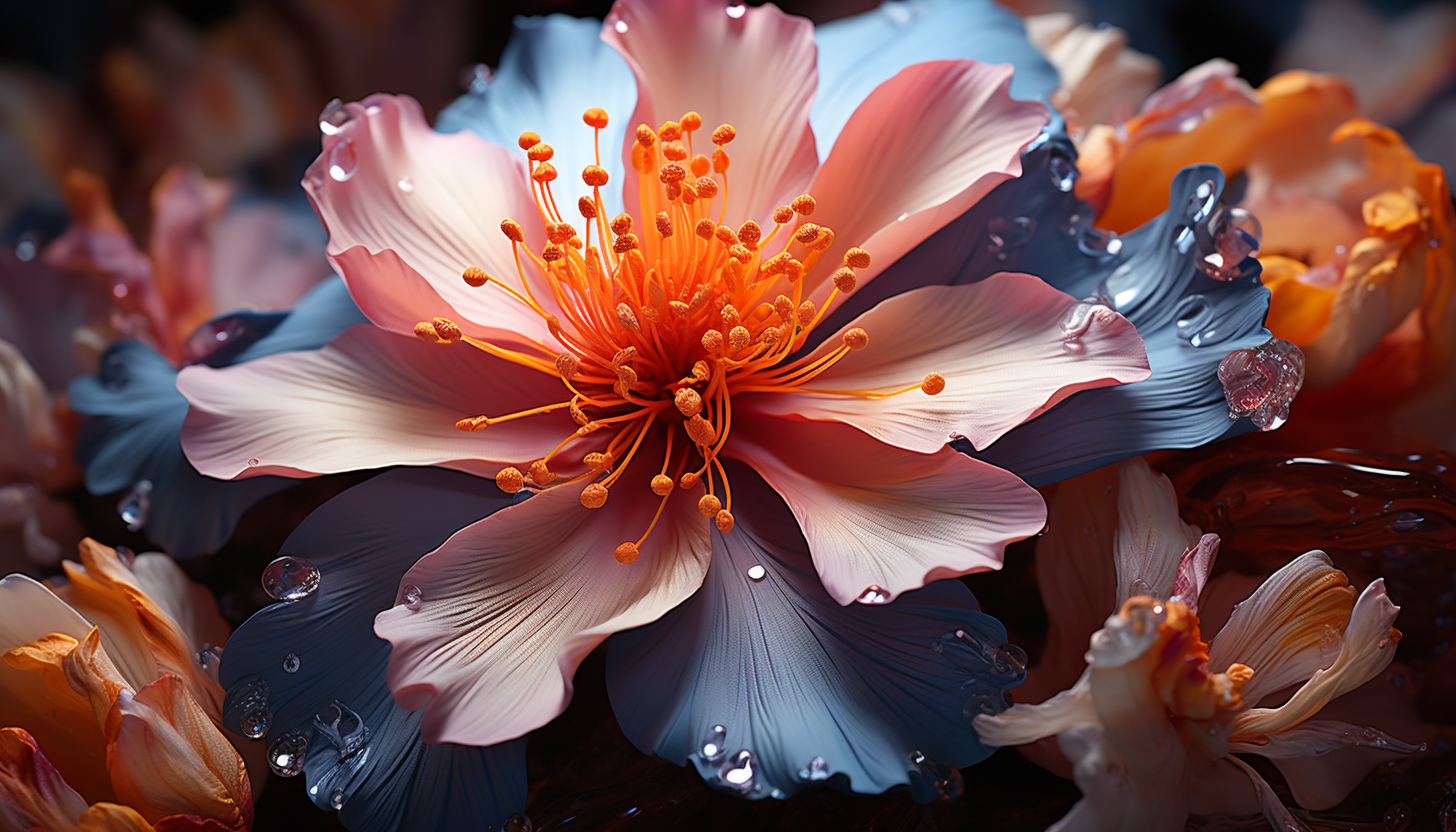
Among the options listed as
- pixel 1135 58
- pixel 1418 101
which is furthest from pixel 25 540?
pixel 1418 101

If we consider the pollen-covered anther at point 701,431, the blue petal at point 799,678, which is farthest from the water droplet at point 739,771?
the pollen-covered anther at point 701,431

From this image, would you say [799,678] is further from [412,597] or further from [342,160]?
[342,160]

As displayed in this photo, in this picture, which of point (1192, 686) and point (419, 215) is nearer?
point (1192, 686)

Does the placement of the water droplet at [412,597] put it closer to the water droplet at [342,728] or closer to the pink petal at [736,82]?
the water droplet at [342,728]

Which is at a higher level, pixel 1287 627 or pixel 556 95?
pixel 556 95

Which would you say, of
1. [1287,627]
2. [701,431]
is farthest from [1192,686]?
[701,431]

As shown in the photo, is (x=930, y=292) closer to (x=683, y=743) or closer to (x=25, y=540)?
(x=683, y=743)
